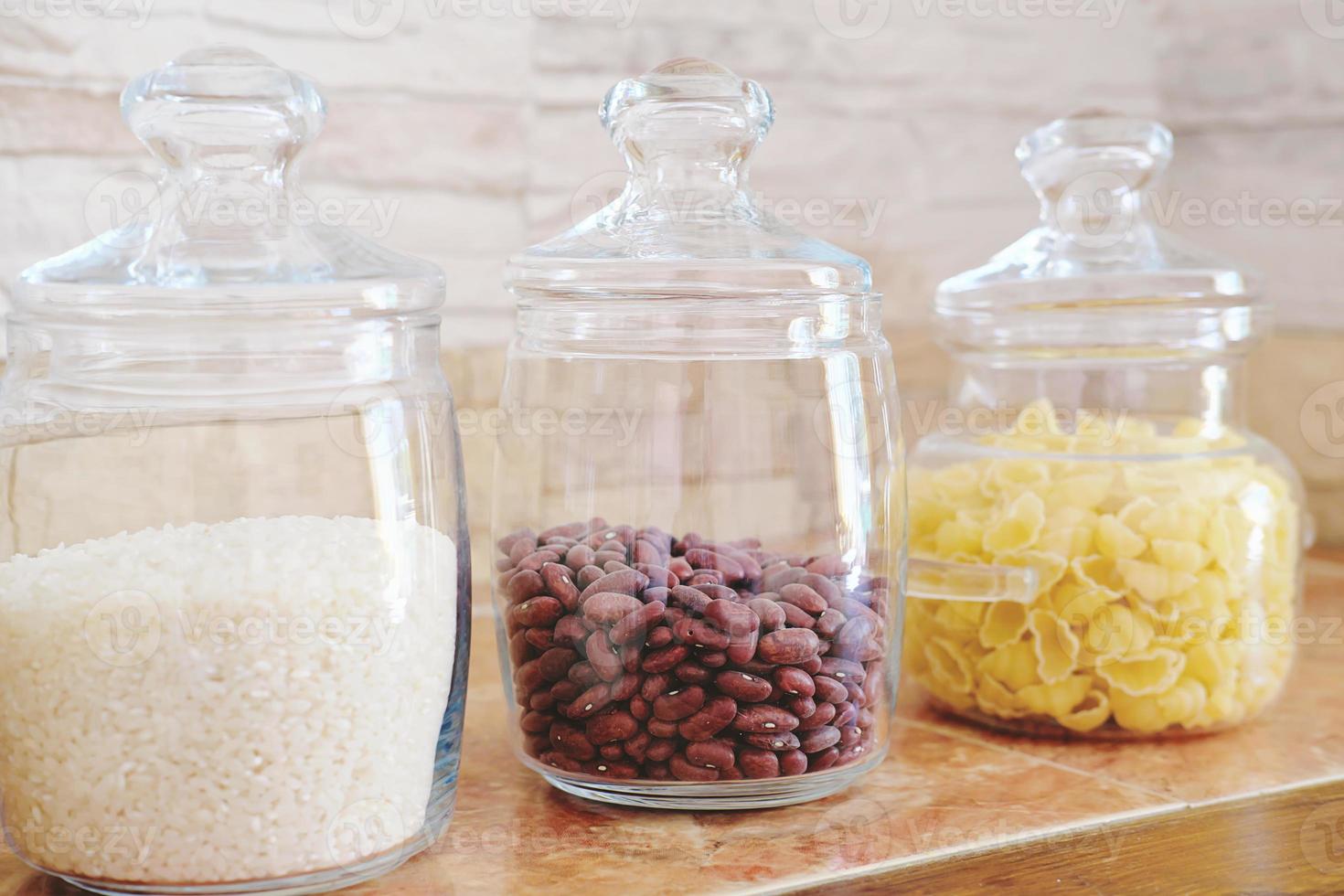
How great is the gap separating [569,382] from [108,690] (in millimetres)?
259

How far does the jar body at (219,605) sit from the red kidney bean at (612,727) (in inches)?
3.3

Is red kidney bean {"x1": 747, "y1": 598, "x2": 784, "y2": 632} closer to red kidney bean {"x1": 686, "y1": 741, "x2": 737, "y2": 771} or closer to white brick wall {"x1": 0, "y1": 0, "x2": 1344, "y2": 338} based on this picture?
red kidney bean {"x1": 686, "y1": 741, "x2": 737, "y2": 771}

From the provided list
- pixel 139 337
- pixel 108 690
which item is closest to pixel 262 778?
pixel 108 690

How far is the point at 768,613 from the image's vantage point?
26.4 inches

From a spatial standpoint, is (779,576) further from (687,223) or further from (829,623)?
(687,223)

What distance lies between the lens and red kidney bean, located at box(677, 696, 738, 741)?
0.66 meters

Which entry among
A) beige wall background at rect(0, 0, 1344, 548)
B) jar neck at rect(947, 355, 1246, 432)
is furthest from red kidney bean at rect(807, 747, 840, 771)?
beige wall background at rect(0, 0, 1344, 548)

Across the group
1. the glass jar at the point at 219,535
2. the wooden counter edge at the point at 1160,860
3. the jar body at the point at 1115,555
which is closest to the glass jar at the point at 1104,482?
the jar body at the point at 1115,555

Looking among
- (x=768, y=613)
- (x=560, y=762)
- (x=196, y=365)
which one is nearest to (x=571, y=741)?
(x=560, y=762)

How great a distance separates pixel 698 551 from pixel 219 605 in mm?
227

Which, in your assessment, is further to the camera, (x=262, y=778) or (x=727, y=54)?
(x=727, y=54)

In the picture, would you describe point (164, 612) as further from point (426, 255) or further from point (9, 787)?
point (426, 255)

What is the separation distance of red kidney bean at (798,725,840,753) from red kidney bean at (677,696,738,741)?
44 millimetres

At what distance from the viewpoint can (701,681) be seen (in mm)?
666
